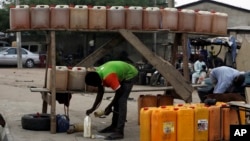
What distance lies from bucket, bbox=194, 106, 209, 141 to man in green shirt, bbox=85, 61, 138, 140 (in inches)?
58.2

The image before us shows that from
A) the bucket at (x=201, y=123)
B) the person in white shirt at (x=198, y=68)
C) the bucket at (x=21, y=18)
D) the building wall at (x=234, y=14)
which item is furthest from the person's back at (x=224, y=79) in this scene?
the building wall at (x=234, y=14)

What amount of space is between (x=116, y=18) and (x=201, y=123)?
9.50 feet

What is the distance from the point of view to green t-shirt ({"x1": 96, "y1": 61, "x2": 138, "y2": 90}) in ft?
30.9

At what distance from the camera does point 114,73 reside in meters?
9.53

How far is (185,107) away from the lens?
9.02 meters

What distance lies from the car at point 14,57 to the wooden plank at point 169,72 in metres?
25.9

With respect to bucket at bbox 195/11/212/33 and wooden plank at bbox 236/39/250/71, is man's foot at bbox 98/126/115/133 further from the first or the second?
wooden plank at bbox 236/39/250/71

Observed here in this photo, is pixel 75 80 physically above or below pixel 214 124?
above

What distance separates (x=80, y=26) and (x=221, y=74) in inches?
116

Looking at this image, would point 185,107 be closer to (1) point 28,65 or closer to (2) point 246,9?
(1) point 28,65

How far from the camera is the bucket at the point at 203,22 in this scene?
11.1m

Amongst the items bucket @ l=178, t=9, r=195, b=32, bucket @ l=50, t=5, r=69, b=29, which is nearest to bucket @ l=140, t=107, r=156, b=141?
bucket @ l=50, t=5, r=69, b=29

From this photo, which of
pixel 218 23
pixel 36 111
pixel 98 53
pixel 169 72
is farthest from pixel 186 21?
pixel 36 111

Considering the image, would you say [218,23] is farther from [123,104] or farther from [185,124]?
[185,124]
